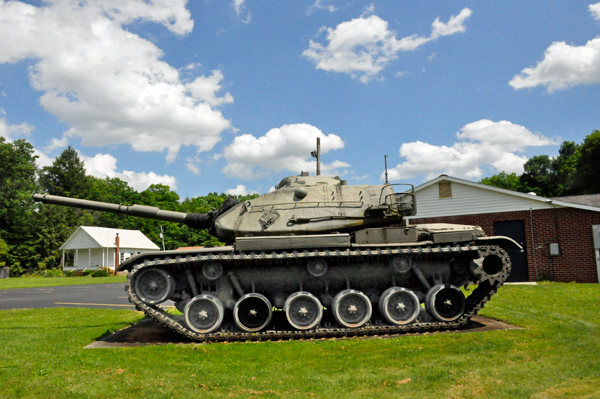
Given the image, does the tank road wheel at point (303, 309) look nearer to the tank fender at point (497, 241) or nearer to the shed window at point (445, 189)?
the tank fender at point (497, 241)

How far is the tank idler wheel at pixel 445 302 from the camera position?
10188 mm

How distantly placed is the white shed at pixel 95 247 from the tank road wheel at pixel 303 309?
162 feet

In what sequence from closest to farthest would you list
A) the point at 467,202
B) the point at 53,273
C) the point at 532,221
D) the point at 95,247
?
the point at 532,221
the point at 467,202
the point at 53,273
the point at 95,247

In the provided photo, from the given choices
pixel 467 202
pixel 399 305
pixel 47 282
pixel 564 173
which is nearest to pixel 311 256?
pixel 399 305

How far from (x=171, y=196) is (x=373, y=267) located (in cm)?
7486

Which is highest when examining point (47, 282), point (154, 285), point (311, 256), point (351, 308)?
point (311, 256)

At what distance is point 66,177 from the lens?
84.5 m

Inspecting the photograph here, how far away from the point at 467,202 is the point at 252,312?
15.8 m

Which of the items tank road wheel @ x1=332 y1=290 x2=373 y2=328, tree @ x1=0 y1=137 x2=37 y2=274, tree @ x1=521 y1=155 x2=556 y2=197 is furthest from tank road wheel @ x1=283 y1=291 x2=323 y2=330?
tree @ x1=521 y1=155 x2=556 y2=197

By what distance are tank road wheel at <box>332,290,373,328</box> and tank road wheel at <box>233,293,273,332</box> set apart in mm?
1571

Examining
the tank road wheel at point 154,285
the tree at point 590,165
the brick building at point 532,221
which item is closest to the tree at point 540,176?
the tree at point 590,165

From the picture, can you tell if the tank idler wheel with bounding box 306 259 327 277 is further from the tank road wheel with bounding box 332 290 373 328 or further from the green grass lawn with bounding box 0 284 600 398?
the green grass lawn with bounding box 0 284 600 398

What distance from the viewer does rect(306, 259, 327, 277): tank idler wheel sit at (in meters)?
10.1

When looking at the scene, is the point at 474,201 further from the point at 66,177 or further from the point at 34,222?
the point at 66,177
